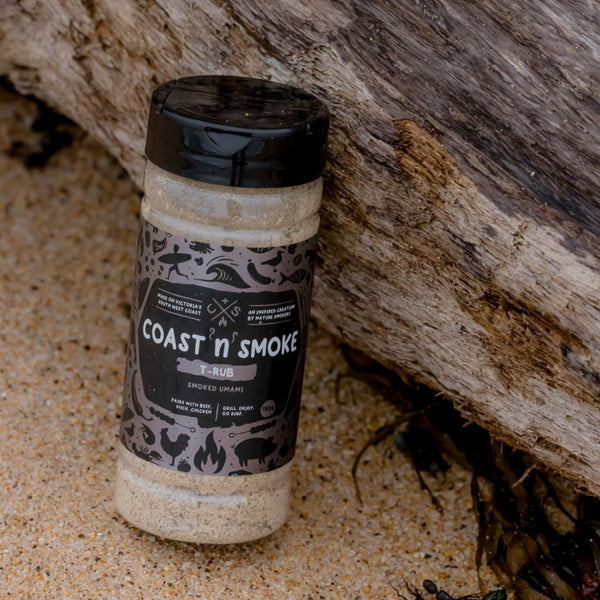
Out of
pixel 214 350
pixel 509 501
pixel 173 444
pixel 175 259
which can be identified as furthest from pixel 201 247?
pixel 509 501

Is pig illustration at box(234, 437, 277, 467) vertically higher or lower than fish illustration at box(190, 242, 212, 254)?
lower

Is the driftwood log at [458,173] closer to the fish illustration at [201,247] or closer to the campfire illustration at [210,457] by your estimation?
the fish illustration at [201,247]

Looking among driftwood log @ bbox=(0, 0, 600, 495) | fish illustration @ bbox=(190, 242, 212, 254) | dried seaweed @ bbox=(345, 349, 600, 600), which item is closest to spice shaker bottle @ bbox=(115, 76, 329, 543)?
fish illustration @ bbox=(190, 242, 212, 254)

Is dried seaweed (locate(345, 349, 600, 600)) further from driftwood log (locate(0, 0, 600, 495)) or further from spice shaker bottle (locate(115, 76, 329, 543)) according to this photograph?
spice shaker bottle (locate(115, 76, 329, 543))

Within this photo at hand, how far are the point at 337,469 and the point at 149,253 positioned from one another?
656 millimetres

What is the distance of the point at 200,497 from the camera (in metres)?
1.65

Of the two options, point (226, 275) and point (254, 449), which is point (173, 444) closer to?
point (254, 449)

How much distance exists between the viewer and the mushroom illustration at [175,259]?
60.7 inches

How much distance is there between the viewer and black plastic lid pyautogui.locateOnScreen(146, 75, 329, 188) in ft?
4.80

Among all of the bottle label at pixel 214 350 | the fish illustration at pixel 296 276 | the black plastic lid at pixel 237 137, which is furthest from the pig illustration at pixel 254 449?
the black plastic lid at pixel 237 137

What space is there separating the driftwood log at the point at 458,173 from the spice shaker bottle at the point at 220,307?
0.11 metres

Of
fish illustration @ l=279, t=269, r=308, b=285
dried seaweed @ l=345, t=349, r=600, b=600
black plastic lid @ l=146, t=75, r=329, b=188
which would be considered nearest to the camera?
black plastic lid @ l=146, t=75, r=329, b=188

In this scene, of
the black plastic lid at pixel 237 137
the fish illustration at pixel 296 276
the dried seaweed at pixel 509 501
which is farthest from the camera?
the dried seaweed at pixel 509 501

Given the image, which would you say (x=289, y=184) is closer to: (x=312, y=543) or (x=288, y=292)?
(x=288, y=292)
